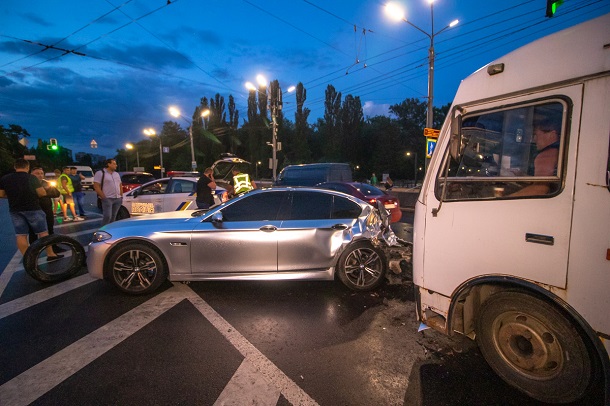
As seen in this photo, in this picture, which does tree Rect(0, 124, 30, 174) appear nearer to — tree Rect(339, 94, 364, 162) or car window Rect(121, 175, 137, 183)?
car window Rect(121, 175, 137, 183)

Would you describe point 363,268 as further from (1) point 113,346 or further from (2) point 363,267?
(1) point 113,346

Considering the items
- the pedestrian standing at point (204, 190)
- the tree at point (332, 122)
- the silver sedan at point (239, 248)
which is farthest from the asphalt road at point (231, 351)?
the tree at point (332, 122)

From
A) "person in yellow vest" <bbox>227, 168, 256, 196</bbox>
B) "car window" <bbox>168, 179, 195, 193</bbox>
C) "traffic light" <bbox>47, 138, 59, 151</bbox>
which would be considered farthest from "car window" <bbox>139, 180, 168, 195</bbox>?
"traffic light" <bbox>47, 138, 59, 151</bbox>

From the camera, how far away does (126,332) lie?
3.38m

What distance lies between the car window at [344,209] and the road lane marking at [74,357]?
2.52 m

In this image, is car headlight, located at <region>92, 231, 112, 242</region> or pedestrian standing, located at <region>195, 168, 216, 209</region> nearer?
car headlight, located at <region>92, 231, 112, 242</region>

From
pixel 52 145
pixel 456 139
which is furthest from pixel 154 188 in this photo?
pixel 52 145

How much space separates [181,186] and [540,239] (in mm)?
9141

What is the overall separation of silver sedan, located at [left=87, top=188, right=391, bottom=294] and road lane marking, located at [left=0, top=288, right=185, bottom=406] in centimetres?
58

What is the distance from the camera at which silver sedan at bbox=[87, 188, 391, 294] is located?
168 inches

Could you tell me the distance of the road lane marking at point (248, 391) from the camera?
7.73ft

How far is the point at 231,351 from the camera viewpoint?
3021 millimetres

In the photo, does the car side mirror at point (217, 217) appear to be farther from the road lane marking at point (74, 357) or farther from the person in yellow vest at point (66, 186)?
the person in yellow vest at point (66, 186)

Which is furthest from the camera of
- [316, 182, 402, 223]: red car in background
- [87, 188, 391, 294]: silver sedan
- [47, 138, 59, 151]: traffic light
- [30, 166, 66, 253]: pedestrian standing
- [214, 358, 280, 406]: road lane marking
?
[47, 138, 59, 151]: traffic light
